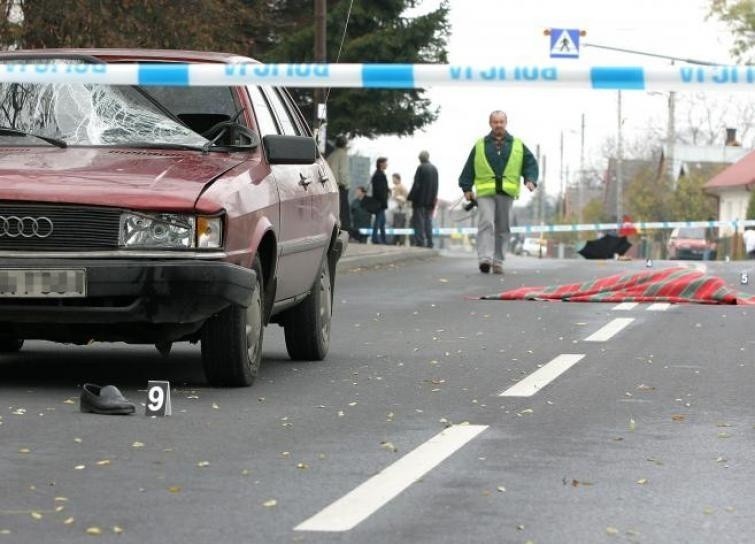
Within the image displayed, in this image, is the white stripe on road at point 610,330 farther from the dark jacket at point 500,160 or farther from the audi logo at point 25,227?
the dark jacket at point 500,160

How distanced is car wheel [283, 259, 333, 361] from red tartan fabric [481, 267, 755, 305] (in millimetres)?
6622

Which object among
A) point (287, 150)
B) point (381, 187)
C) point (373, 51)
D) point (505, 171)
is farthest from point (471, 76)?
point (373, 51)

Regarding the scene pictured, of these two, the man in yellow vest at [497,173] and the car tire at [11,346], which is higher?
the man in yellow vest at [497,173]

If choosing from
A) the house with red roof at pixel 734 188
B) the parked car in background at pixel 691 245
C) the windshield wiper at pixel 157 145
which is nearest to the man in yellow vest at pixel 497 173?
the windshield wiper at pixel 157 145

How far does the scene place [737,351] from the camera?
12.5 m

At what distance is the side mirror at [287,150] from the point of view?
32.9 feet

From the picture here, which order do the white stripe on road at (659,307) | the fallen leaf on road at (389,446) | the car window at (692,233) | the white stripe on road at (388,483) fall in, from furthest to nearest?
1. the car window at (692,233)
2. the white stripe on road at (659,307)
3. the fallen leaf on road at (389,446)
4. the white stripe on road at (388,483)

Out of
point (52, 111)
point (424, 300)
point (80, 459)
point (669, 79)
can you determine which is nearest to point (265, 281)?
point (52, 111)

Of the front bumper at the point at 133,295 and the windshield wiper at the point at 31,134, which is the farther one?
the windshield wiper at the point at 31,134

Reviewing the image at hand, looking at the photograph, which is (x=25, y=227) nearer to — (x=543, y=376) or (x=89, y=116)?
(x=89, y=116)

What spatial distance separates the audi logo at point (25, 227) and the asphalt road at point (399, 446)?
2.51 ft

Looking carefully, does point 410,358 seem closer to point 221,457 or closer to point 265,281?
point 265,281

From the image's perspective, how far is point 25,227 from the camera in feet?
29.8

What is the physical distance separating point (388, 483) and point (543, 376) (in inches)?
158
